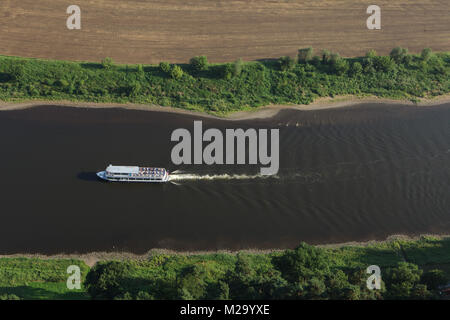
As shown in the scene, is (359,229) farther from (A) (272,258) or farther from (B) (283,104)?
(B) (283,104)

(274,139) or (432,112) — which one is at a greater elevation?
(432,112)

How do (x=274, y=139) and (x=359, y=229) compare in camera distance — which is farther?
(x=274, y=139)

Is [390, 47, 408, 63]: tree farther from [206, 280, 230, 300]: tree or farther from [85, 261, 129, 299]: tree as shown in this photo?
[85, 261, 129, 299]: tree

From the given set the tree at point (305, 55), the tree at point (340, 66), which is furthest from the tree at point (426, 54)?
the tree at point (305, 55)

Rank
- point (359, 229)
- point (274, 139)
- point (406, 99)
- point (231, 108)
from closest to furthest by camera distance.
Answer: point (359, 229) < point (274, 139) < point (231, 108) < point (406, 99)

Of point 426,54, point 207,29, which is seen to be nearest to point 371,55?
point 426,54

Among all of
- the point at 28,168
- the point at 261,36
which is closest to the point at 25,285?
the point at 28,168

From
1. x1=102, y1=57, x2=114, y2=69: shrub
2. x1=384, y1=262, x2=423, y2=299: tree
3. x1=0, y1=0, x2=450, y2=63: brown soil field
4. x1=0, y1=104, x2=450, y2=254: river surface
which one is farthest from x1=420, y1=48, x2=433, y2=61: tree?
x1=102, y1=57, x2=114, y2=69: shrub

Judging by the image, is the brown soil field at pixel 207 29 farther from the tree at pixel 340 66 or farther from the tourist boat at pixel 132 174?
the tourist boat at pixel 132 174
